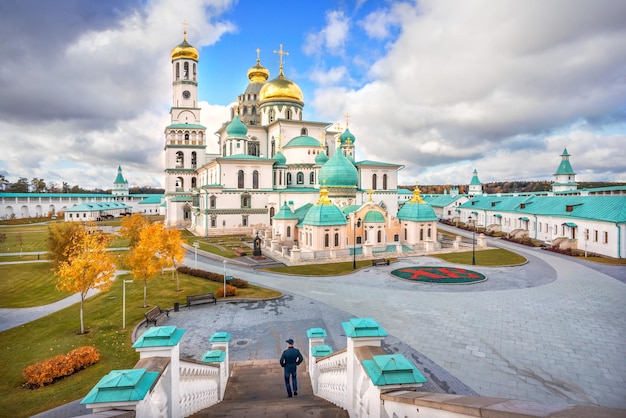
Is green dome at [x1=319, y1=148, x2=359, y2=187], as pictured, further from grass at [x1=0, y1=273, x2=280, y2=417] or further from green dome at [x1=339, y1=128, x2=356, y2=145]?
grass at [x1=0, y1=273, x2=280, y2=417]

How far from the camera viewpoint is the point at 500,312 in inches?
661

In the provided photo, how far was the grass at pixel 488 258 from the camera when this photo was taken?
2884 centimetres

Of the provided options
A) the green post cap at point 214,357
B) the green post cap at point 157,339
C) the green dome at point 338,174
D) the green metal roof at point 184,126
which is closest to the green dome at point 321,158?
the green dome at point 338,174

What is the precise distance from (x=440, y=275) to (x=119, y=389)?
2326cm

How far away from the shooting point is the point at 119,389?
4605 mm

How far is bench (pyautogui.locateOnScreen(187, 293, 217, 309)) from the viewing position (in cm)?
1809

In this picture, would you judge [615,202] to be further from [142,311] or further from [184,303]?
[142,311]

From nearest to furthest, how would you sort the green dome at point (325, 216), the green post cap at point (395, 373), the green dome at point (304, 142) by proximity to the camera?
the green post cap at point (395, 373) → the green dome at point (325, 216) → the green dome at point (304, 142)

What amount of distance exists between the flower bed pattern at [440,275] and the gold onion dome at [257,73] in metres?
49.1

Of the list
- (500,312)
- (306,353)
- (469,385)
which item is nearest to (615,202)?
(500,312)

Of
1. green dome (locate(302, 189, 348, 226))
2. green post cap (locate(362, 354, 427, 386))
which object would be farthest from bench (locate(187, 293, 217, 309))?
green post cap (locate(362, 354, 427, 386))

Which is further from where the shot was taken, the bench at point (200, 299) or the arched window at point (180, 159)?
the arched window at point (180, 159)

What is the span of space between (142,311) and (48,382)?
6723 mm

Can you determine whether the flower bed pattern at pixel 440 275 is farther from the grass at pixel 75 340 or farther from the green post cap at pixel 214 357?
the green post cap at pixel 214 357
